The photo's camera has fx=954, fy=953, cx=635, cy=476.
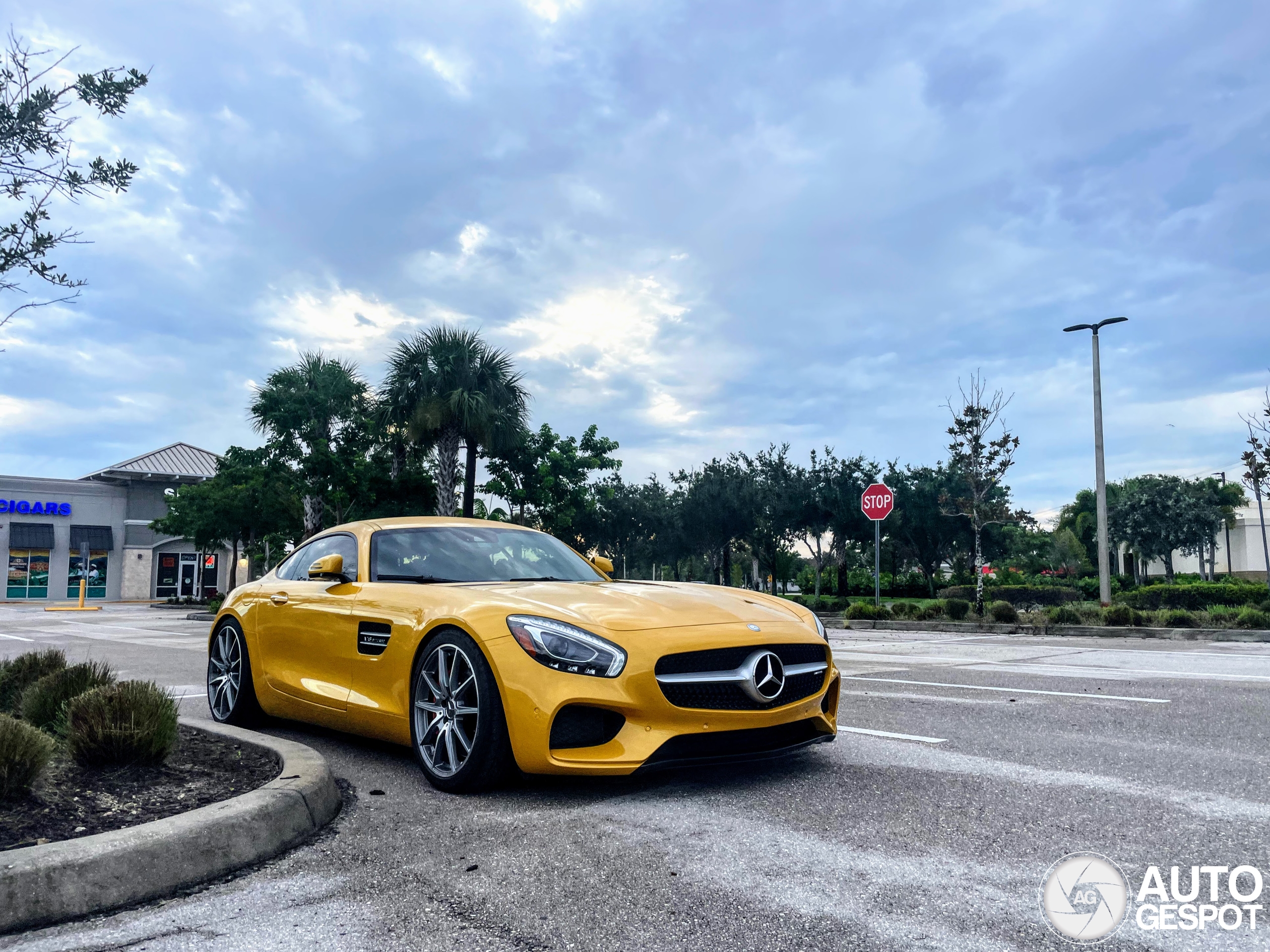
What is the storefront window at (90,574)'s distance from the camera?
50094 mm

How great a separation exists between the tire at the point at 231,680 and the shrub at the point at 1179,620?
1648cm

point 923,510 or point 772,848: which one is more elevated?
point 923,510

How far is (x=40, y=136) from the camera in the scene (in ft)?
18.9

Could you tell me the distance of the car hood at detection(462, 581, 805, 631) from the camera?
425 centimetres

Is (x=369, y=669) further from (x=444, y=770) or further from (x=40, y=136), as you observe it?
(x=40, y=136)

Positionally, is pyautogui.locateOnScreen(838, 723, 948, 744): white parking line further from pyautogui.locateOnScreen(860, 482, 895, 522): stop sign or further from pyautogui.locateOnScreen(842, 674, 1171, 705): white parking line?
pyautogui.locateOnScreen(860, 482, 895, 522): stop sign

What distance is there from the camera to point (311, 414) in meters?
32.4

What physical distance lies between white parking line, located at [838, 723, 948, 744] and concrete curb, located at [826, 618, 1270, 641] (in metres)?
12.8

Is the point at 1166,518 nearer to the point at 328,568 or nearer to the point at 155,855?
the point at 328,568

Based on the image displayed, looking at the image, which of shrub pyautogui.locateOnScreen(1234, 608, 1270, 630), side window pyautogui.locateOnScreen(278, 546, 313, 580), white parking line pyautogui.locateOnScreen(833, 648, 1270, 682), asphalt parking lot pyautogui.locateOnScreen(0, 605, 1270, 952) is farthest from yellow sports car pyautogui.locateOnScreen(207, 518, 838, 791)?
shrub pyautogui.locateOnScreen(1234, 608, 1270, 630)

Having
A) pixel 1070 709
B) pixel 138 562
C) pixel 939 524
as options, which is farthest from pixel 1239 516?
pixel 1070 709

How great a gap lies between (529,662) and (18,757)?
1.93 m

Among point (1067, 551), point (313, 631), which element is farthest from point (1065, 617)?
point (1067, 551)

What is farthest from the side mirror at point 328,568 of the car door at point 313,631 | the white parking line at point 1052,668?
the white parking line at point 1052,668
